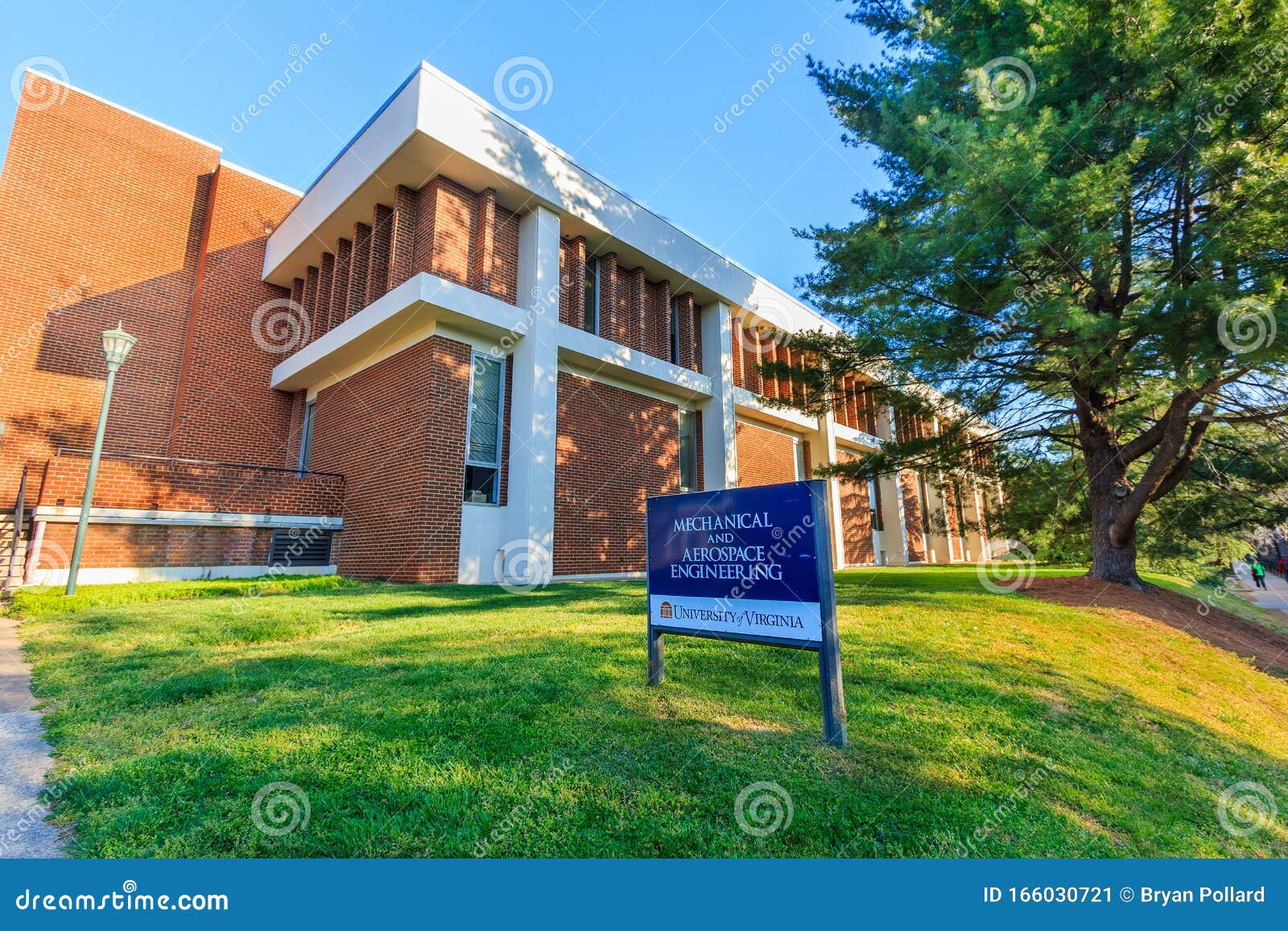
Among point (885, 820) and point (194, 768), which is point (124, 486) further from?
point (885, 820)

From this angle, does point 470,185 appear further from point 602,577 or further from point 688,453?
point 602,577

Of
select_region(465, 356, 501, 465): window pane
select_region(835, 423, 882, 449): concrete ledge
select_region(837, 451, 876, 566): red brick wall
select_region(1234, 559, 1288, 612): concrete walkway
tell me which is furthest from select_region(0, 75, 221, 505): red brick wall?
select_region(1234, 559, 1288, 612): concrete walkway

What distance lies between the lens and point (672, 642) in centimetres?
498

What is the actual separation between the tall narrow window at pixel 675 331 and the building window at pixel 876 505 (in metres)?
11.1

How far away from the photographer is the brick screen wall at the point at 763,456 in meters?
15.5

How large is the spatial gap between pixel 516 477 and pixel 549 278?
4017mm

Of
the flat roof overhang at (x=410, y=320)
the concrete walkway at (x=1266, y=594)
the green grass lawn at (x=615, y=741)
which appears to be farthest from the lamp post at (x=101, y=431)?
the concrete walkway at (x=1266, y=594)

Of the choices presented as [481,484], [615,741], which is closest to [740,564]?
[615,741]

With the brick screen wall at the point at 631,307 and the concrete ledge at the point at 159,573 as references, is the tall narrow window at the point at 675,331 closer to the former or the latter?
the brick screen wall at the point at 631,307

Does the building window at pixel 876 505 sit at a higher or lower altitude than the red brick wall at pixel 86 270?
lower

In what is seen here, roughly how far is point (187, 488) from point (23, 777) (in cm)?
955

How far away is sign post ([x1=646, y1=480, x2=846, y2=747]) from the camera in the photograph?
3004 millimetres

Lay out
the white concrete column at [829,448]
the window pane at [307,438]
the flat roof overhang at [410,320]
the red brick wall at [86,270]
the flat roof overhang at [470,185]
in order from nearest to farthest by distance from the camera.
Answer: the flat roof overhang at [410,320] < the flat roof overhang at [470,185] < the red brick wall at [86,270] < the window pane at [307,438] < the white concrete column at [829,448]

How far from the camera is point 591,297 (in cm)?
1261
